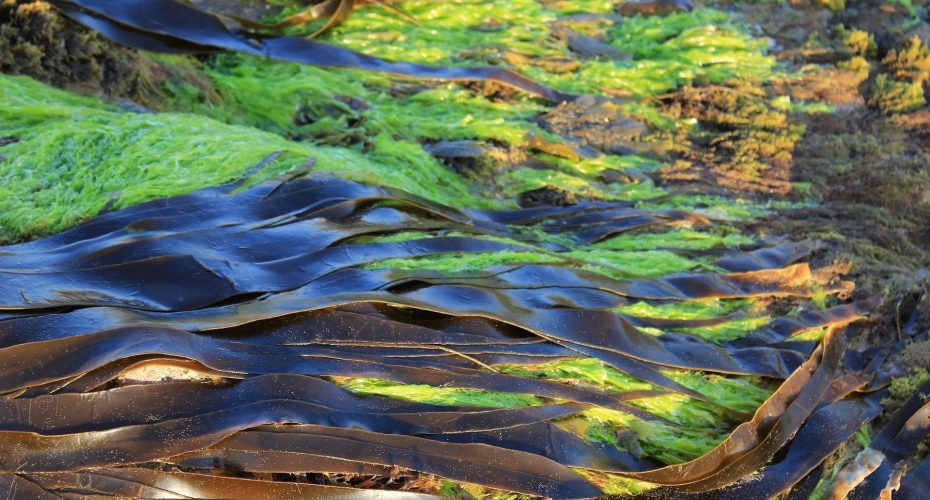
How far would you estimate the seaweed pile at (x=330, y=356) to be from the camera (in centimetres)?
213

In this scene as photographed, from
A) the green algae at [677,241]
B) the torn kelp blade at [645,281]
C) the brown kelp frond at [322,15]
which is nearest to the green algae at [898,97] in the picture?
the green algae at [677,241]

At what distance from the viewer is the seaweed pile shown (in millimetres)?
2133

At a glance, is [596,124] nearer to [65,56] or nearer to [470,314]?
[470,314]

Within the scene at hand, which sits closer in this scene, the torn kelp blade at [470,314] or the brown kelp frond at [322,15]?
the torn kelp blade at [470,314]

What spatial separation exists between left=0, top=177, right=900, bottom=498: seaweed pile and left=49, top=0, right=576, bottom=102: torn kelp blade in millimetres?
1499

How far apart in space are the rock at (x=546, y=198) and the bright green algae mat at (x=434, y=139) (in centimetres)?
4

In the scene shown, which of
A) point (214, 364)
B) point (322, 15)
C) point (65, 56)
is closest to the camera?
point (214, 364)

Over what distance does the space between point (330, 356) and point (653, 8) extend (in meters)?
4.57

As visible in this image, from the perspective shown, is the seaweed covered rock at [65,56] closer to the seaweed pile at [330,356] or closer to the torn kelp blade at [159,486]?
the seaweed pile at [330,356]

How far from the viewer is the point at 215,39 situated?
14.8 ft

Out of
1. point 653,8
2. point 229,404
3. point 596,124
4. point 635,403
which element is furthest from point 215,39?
point 653,8

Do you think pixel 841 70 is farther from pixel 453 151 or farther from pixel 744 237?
pixel 453 151

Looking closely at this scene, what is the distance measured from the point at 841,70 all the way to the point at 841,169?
4.69 ft

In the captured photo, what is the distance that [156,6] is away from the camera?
14.3ft
